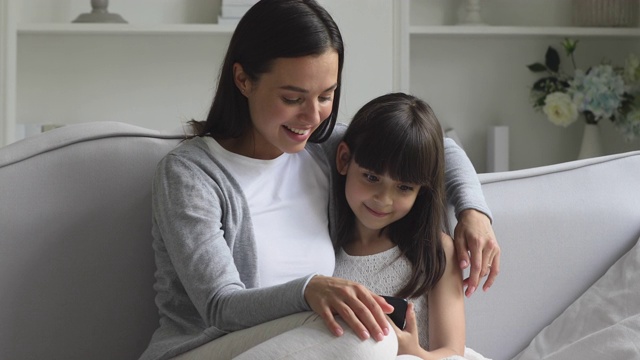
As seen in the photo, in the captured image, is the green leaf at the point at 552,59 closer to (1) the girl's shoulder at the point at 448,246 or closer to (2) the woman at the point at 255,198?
(2) the woman at the point at 255,198

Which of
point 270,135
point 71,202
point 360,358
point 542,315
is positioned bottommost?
point 542,315

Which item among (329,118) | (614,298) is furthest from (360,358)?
(614,298)

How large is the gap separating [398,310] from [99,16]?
1921mm

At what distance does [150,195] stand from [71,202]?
0.42 feet

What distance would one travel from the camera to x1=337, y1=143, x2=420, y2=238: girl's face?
1.56 meters

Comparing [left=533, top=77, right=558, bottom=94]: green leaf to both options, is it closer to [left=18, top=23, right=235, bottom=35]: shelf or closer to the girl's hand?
[left=18, top=23, right=235, bottom=35]: shelf

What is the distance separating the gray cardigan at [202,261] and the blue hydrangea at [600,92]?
6.27 ft

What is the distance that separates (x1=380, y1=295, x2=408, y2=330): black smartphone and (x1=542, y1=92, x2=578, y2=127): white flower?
2.01 metres

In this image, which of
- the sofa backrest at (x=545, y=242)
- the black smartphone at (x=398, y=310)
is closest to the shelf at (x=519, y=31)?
the sofa backrest at (x=545, y=242)

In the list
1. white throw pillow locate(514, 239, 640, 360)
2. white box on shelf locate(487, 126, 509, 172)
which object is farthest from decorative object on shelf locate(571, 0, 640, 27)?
white throw pillow locate(514, 239, 640, 360)

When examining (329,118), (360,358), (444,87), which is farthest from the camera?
(444,87)

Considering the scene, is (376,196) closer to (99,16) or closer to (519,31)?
(99,16)

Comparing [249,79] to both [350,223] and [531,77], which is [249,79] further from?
[531,77]

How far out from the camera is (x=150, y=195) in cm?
162
